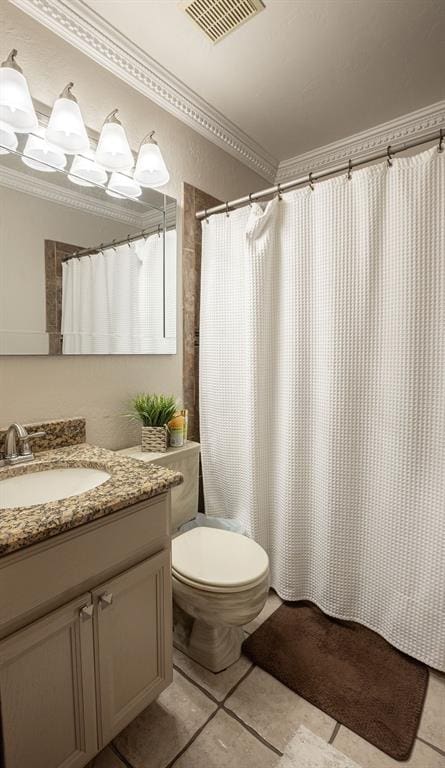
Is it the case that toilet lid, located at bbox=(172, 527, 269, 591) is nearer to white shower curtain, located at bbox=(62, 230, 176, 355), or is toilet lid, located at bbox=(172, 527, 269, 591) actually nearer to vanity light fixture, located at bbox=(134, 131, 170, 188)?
white shower curtain, located at bbox=(62, 230, 176, 355)

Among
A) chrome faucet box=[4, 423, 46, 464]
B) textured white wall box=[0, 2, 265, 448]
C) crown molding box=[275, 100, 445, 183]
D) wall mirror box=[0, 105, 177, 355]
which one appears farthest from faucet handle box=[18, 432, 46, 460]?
crown molding box=[275, 100, 445, 183]

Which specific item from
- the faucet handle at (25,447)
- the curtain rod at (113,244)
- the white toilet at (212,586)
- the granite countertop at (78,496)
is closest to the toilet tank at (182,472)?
the white toilet at (212,586)

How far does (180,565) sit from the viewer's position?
1269 mm

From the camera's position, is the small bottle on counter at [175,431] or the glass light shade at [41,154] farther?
the small bottle on counter at [175,431]

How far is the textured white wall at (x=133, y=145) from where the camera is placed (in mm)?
1235

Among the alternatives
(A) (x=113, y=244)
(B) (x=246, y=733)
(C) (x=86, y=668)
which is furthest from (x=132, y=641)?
(A) (x=113, y=244)

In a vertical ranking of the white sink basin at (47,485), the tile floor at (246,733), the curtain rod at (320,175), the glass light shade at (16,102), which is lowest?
the tile floor at (246,733)

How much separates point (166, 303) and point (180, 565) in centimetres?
115

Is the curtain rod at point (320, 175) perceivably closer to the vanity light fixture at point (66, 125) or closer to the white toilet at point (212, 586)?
the vanity light fixture at point (66, 125)

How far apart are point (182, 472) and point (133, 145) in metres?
1.45

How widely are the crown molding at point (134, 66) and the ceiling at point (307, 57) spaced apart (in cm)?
3

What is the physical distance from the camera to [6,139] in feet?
3.84

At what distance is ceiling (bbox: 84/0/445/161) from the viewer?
1299mm

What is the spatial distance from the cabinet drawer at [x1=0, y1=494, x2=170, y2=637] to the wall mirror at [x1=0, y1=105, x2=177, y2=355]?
28.0 inches
